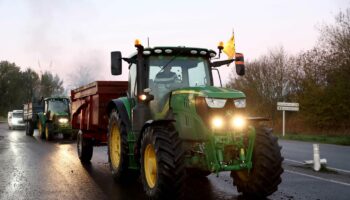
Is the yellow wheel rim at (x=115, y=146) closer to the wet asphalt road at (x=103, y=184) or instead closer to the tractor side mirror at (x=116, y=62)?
the wet asphalt road at (x=103, y=184)

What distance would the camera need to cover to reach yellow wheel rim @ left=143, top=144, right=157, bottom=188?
22.7 ft

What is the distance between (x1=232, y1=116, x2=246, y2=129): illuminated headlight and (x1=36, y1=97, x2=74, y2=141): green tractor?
16486mm

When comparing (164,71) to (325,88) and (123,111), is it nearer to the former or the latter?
(123,111)

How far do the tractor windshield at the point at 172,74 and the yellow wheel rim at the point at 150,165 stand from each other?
3.95ft

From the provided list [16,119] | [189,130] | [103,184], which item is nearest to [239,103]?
[189,130]

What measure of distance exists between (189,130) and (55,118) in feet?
57.5

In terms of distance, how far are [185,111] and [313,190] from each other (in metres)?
3.04

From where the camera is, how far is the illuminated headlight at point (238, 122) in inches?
262

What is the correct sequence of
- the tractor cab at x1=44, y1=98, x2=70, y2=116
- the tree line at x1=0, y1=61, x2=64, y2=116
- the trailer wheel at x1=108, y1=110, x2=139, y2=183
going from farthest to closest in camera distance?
the tree line at x1=0, y1=61, x2=64, y2=116 < the tractor cab at x1=44, y1=98, x2=70, y2=116 < the trailer wheel at x1=108, y1=110, x2=139, y2=183

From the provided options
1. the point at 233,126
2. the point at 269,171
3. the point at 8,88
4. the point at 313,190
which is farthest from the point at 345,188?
the point at 8,88

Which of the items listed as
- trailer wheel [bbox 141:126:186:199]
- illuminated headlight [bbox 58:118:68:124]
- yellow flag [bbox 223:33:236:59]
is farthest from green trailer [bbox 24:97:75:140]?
trailer wheel [bbox 141:126:186:199]

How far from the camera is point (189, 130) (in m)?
6.79

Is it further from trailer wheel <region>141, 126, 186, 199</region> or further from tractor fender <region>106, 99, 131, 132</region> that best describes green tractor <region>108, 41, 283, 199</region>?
tractor fender <region>106, 99, 131, 132</region>

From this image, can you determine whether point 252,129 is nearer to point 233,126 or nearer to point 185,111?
point 233,126
